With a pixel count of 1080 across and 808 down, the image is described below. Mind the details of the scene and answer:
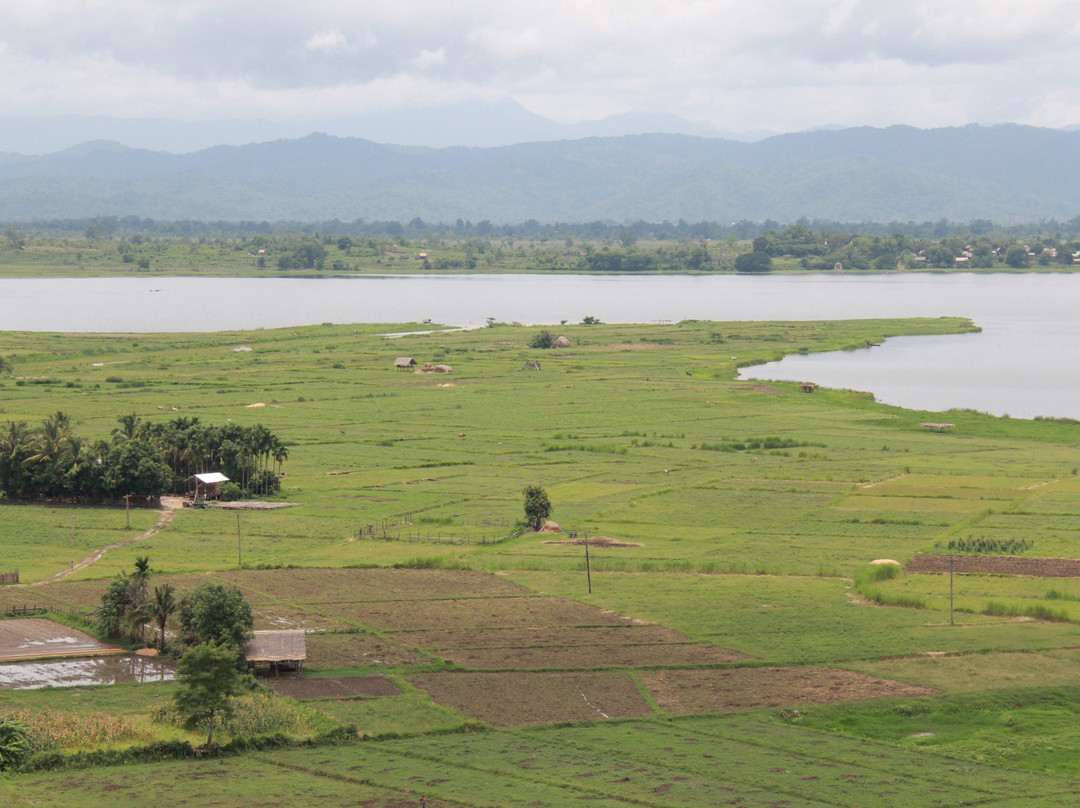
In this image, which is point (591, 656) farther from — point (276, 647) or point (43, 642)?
point (43, 642)

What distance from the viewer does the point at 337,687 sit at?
1513 inches

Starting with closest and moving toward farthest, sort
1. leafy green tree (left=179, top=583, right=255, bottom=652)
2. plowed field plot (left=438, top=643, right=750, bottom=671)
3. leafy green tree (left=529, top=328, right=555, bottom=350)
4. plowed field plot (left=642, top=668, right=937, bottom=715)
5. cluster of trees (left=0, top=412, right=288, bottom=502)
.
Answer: plowed field plot (left=642, top=668, right=937, bottom=715), leafy green tree (left=179, top=583, right=255, bottom=652), plowed field plot (left=438, top=643, right=750, bottom=671), cluster of trees (left=0, top=412, right=288, bottom=502), leafy green tree (left=529, top=328, right=555, bottom=350)

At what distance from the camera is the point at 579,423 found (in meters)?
87.6

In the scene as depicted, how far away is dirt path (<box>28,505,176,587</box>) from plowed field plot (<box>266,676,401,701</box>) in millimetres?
15973

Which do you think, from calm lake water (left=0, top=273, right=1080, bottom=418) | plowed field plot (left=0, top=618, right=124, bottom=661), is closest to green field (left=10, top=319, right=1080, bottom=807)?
plowed field plot (left=0, top=618, right=124, bottom=661)

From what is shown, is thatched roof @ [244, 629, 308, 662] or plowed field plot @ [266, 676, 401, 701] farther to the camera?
thatched roof @ [244, 629, 308, 662]

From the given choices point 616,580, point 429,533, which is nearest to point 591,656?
point 616,580

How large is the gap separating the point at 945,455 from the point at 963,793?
155ft

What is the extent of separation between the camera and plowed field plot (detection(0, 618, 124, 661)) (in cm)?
4141

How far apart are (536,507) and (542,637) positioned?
15.7 m

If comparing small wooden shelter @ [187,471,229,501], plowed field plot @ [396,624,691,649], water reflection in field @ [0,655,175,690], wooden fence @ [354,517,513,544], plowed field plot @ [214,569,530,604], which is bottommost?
water reflection in field @ [0,655,175,690]

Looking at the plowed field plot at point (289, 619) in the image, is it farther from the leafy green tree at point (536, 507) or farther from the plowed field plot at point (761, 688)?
the leafy green tree at point (536, 507)

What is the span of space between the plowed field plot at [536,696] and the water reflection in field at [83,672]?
27.6ft

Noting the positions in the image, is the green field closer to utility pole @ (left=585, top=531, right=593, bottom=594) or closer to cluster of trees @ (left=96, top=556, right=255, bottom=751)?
utility pole @ (left=585, top=531, right=593, bottom=594)
